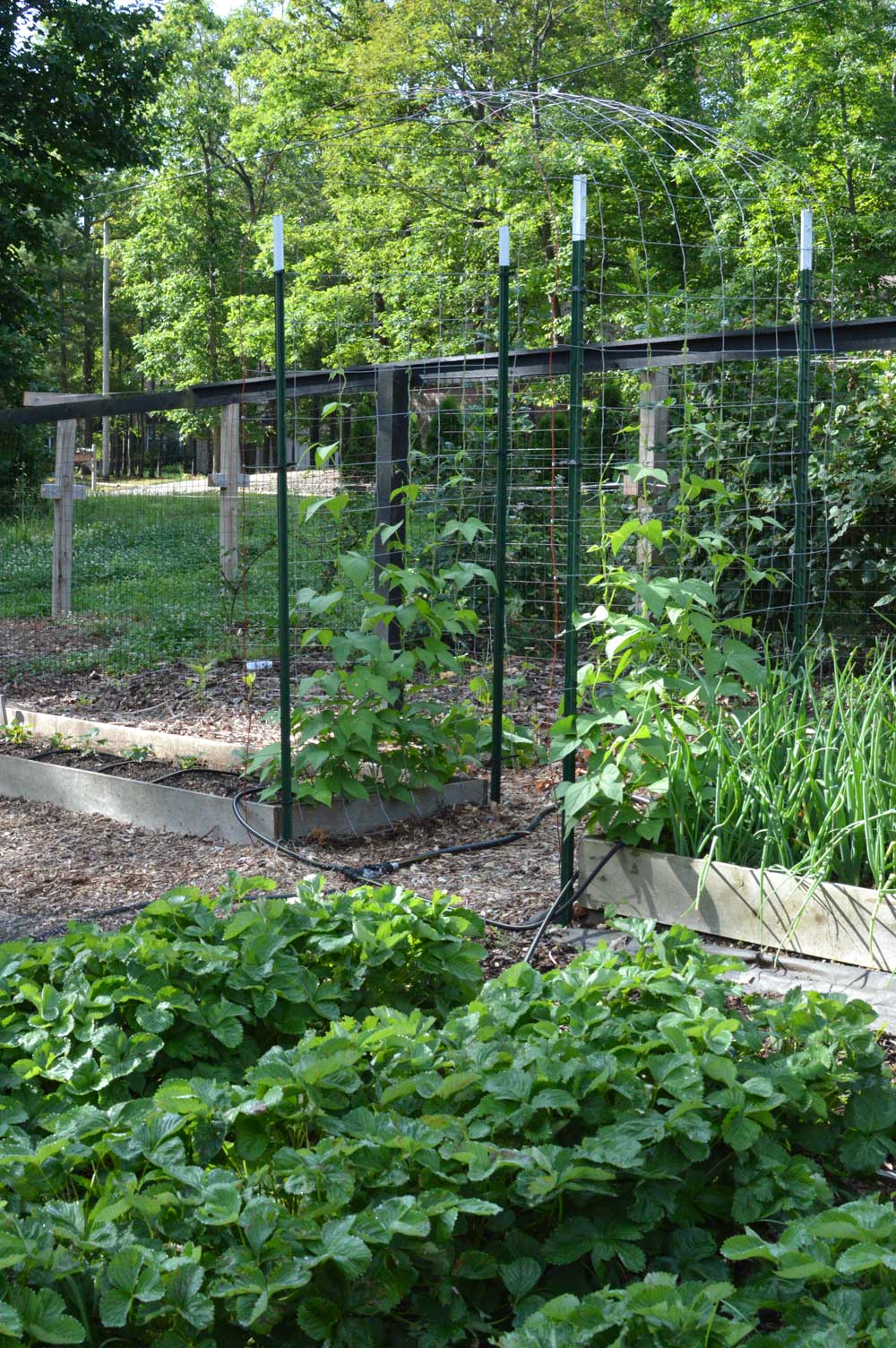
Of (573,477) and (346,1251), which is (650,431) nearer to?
(573,477)

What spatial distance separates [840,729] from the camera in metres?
3.69

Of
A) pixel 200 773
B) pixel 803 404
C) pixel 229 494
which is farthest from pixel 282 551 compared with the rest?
pixel 229 494

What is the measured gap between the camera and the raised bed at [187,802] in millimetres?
4848

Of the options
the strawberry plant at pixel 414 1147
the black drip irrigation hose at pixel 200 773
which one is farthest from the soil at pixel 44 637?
the strawberry plant at pixel 414 1147


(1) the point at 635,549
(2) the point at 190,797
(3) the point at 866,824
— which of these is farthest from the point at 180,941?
(1) the point at 635,549

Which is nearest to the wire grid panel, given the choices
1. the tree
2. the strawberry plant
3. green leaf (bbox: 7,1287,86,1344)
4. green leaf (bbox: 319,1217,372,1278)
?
the strawberry plant

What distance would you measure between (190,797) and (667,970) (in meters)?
2.97

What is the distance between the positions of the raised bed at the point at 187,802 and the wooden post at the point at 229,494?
13.6 ft

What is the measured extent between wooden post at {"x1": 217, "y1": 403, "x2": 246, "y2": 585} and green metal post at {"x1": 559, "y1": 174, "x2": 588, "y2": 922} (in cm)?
620

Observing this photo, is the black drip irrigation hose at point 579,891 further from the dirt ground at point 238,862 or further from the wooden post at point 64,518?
the wooden post at point 64,518

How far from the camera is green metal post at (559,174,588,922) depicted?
12.0 ft

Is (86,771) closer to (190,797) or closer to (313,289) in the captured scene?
(190,797)

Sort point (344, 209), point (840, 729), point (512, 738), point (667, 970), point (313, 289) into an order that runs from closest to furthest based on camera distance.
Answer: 1. point (667, 970)
2. point (840, 729)
3. point (512, 738)
4. point (344, 209)
5. point (313, 289)

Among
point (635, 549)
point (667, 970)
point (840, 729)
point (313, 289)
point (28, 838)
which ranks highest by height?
point (313, 289)
